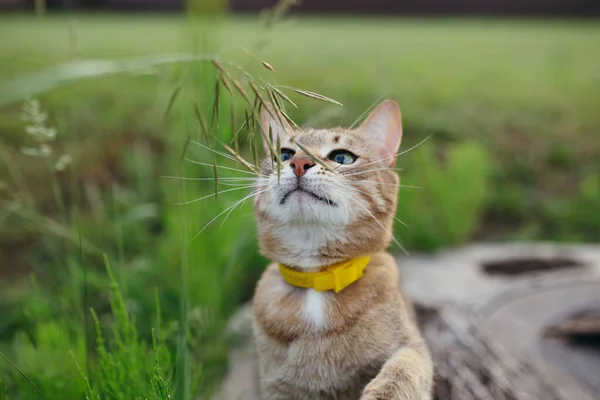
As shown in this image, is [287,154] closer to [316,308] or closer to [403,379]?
[316,308]

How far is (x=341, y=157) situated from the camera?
124 cm

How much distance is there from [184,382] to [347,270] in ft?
1.37

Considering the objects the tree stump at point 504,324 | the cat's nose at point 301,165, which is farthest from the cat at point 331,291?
the tree stump at point 504,324

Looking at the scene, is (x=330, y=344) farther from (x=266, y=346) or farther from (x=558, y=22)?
(x=558, y=22)

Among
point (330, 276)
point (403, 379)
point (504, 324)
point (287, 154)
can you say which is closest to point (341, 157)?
point (287, 154)

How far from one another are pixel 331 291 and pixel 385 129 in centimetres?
39

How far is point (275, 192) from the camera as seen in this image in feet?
3.84

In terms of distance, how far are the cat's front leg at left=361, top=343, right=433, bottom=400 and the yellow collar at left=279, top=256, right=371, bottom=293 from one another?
0.18 meters

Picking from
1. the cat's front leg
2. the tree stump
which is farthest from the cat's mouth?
the tree stump

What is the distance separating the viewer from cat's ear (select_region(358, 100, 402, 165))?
1.26m

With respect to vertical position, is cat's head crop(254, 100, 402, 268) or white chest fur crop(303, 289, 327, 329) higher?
cat's head crop(254, 100, 402, 268)

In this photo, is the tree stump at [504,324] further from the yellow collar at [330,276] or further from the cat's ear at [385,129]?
the cat's ear at [385,129]

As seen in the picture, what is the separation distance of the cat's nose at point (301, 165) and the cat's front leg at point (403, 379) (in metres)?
0.42

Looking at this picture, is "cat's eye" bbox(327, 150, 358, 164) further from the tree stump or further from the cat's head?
the tree stump
